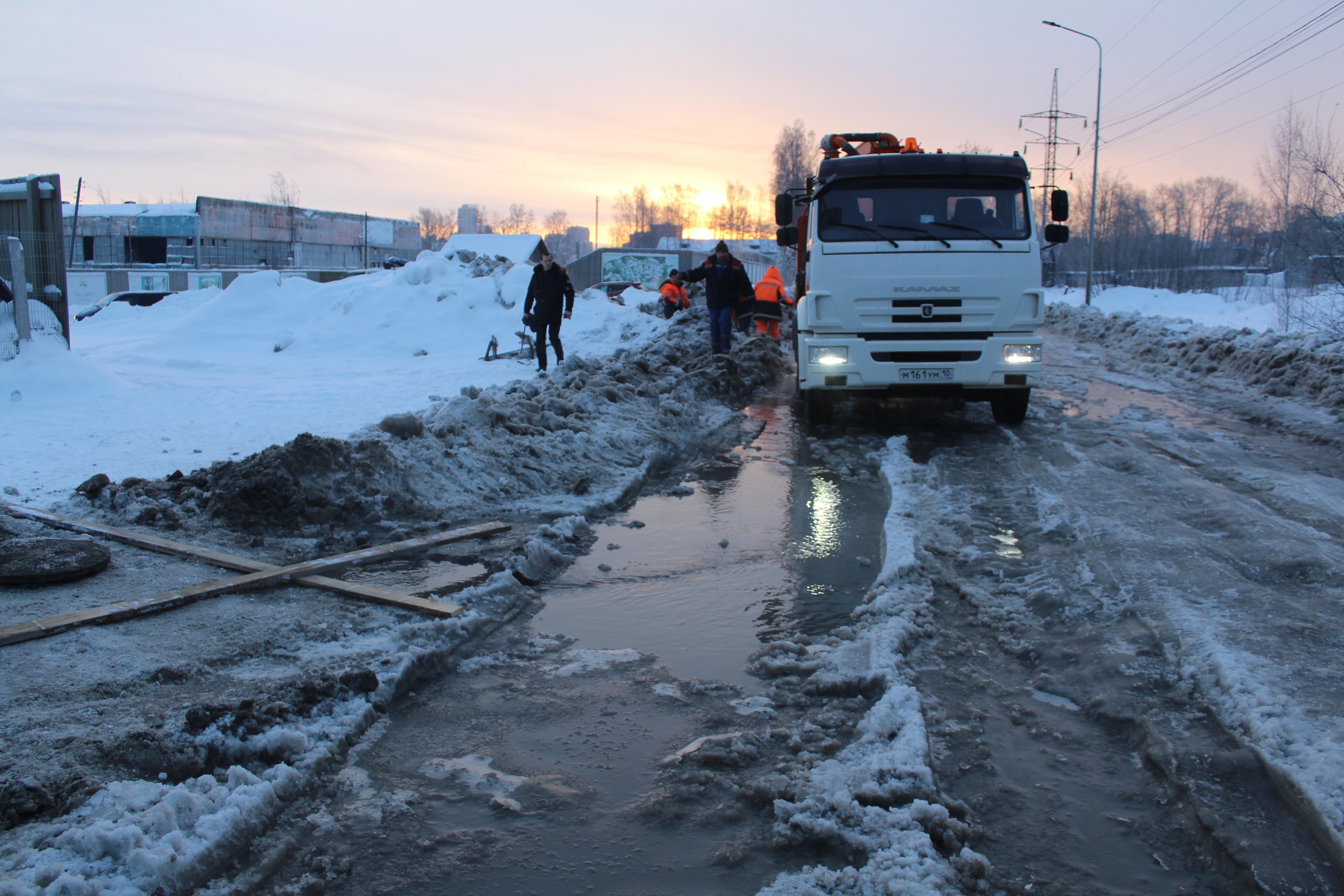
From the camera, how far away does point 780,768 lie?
2.96 meters

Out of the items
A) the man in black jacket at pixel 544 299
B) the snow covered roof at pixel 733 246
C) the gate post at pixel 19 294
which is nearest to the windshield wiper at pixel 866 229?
the man in black jacket at pixel 544 299

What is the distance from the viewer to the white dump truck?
339 inches

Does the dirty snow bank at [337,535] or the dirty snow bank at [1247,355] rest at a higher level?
the dirty snow bank at [1247,355]

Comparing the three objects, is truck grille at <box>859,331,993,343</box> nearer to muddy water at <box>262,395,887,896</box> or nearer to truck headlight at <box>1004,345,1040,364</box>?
truck headlight at <box>1004,345,1040,364</box>

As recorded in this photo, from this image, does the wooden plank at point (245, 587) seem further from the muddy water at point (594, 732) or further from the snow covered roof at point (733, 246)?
the snow covered roof at point (733, 246)

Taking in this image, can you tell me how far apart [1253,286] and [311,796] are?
49.2 m

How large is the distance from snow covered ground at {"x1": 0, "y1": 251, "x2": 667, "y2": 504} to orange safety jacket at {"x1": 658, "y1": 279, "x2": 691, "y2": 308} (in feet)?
2.23

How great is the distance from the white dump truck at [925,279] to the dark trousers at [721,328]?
565 centimetres

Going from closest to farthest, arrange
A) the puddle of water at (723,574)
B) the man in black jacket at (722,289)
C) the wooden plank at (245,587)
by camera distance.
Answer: the wooden plank at (245,587) → the puddle of water at (723,574) → the man in black jacket at (722,289)

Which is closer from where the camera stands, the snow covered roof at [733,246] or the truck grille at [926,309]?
the truck grille at [926,309]

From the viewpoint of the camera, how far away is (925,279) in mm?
8594

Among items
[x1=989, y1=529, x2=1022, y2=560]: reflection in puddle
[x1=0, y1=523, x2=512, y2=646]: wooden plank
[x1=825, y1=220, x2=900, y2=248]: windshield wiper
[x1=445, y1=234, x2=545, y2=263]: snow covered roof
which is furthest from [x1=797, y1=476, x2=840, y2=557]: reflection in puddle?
[x1=445, y1=234, x2=545, y2=263]: snow covered roof

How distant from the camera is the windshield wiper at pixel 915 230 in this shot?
867cm

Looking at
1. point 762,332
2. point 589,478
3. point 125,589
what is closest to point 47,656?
point 125,589
